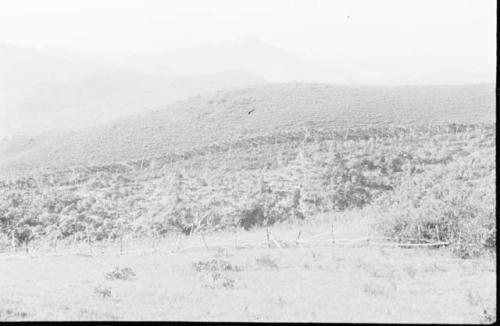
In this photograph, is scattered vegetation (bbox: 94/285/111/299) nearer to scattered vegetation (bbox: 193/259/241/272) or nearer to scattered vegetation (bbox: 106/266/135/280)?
scattered vegetation (bbox: 106/266/135/280)

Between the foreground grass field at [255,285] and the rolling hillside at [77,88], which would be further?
the rolling hillside at [77,88]

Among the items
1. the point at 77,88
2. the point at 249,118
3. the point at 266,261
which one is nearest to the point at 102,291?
the point at 266,261

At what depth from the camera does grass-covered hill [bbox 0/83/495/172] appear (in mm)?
23766

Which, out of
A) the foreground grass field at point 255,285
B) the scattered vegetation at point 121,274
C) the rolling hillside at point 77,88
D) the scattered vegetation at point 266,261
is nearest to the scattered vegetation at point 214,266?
the foreground grass field at point 255,285

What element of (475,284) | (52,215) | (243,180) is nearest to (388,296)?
(475,284)

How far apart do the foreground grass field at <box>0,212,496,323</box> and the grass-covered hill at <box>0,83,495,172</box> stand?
28.2 feet

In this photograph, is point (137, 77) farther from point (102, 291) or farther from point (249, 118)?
point (102, 291)

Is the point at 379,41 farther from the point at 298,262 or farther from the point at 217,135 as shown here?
the point at 298,262

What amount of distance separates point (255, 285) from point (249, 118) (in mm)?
17172

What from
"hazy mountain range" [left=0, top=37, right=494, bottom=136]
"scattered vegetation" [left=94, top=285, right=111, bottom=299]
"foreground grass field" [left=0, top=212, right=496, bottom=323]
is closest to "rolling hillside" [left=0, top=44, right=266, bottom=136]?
"hazy mountain range" [left=0, top=37, right=494, bottom=136]

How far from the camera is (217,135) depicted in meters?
25.0

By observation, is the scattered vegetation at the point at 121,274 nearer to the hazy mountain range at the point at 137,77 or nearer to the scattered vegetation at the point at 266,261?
the scattered vegetation at the point at 266,261

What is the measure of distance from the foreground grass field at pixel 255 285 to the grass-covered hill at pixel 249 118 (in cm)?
861

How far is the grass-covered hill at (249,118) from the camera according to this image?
23766 mm
